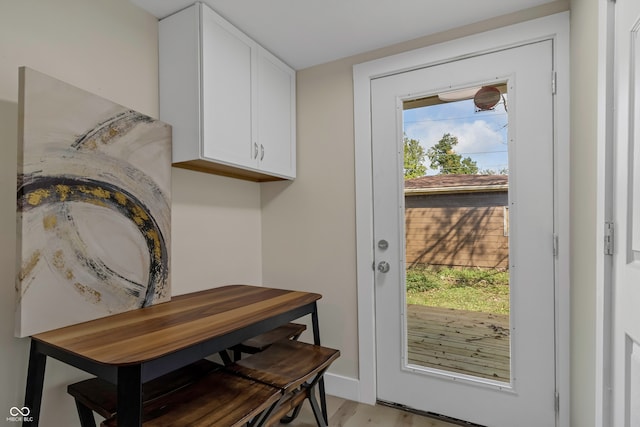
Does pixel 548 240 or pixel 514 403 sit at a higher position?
pixel 548 240

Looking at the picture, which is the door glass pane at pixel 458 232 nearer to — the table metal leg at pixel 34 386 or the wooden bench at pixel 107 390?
the wooden bench at pixel 107 390

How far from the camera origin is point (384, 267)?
2.04 meters

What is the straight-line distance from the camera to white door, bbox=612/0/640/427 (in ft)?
3.04

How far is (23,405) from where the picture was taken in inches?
47.5

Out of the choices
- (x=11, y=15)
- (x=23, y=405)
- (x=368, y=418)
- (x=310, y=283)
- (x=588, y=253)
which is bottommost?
(x=368, y=418)

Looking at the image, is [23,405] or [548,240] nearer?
[23,405]

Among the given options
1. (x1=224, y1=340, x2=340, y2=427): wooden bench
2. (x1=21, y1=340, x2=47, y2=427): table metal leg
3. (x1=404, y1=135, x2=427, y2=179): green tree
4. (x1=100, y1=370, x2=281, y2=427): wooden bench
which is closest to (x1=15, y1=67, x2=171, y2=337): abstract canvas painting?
(x1=21, y1=340, x2=47, y2=427): table metal leg

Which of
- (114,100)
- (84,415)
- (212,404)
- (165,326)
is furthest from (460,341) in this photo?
Result: (114,100)

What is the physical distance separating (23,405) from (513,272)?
2.21 m

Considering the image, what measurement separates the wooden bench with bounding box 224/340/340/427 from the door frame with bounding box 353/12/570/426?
469 millimetres

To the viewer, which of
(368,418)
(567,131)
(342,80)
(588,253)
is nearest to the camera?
(588,253)

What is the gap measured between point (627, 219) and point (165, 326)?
159 centimetres

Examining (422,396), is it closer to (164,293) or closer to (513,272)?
(513,272)

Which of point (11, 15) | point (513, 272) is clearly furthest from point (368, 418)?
point (11, 15)
